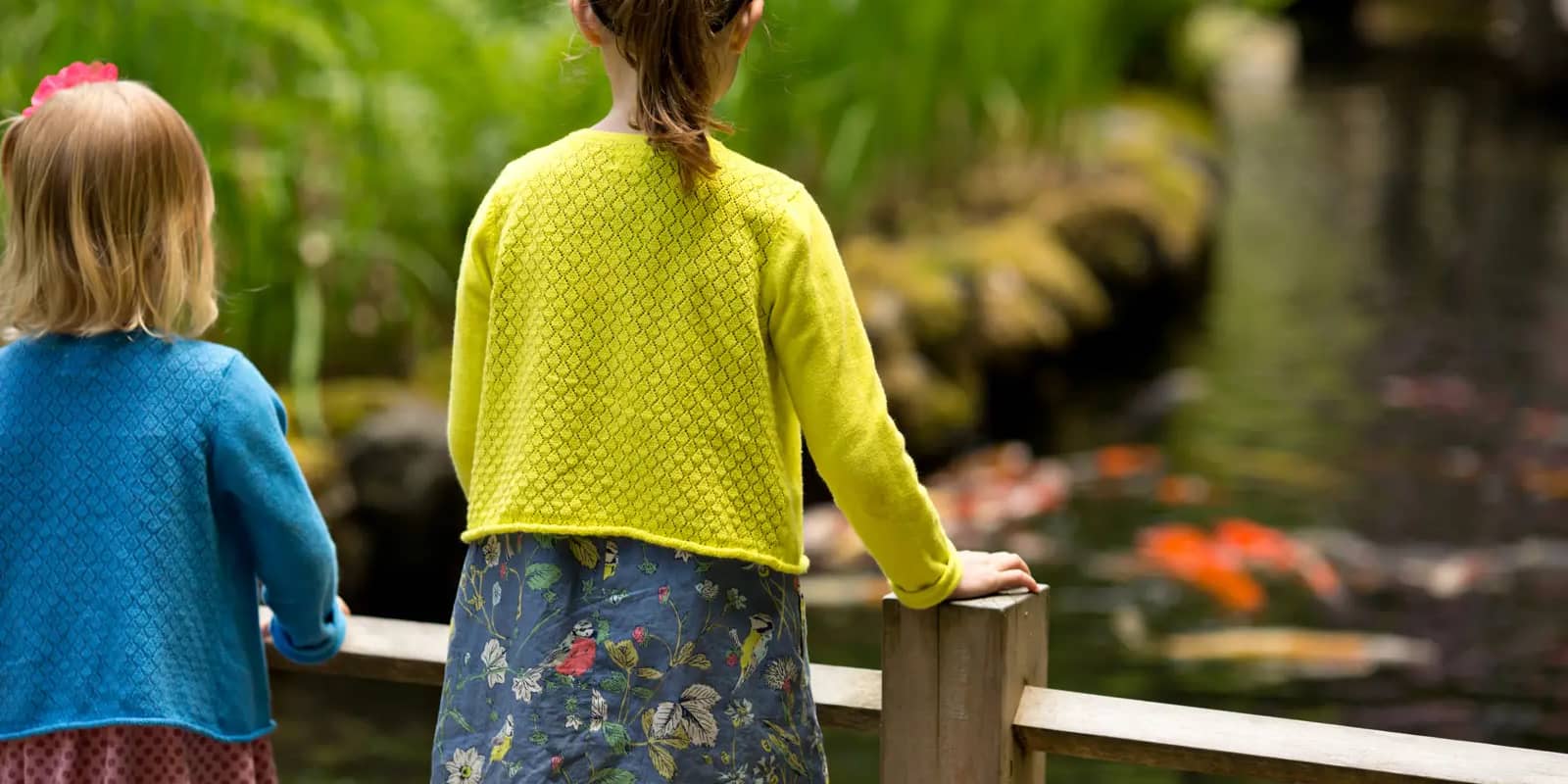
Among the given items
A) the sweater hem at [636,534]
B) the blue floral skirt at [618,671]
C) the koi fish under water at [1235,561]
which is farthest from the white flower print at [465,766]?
the koi fish under water at [1235,561]

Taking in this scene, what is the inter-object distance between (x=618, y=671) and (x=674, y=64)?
0.41 metres

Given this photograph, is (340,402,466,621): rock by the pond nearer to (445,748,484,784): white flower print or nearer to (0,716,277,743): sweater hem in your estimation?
(0,716,277,743): sweater hem

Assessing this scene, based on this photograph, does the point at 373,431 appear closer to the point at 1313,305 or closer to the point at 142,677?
the point at 142,677

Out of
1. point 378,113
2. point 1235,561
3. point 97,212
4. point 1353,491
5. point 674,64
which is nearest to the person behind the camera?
point 674,64

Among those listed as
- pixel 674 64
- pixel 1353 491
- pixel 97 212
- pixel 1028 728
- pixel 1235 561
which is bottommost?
pixel 1235 561

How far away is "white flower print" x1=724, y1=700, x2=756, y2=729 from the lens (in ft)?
3.99

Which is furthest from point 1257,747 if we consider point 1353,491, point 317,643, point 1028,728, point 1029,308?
point 1029,308

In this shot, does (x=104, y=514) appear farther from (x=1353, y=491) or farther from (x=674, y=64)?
(x=1353, y=491)

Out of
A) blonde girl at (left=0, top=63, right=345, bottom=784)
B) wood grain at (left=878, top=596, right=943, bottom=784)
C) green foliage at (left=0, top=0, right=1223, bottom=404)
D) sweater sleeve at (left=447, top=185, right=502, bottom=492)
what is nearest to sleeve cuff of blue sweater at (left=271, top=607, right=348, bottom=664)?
blonde girl at (left=0, top=63, right=345, bottom=784)

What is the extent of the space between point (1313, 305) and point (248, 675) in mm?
7212

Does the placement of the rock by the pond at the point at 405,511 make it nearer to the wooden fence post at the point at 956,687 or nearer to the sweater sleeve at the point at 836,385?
the wooden fence post at the point at 956,687

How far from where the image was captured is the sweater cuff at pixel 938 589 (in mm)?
1282

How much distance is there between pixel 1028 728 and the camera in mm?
1354

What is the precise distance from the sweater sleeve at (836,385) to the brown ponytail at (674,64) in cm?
8
